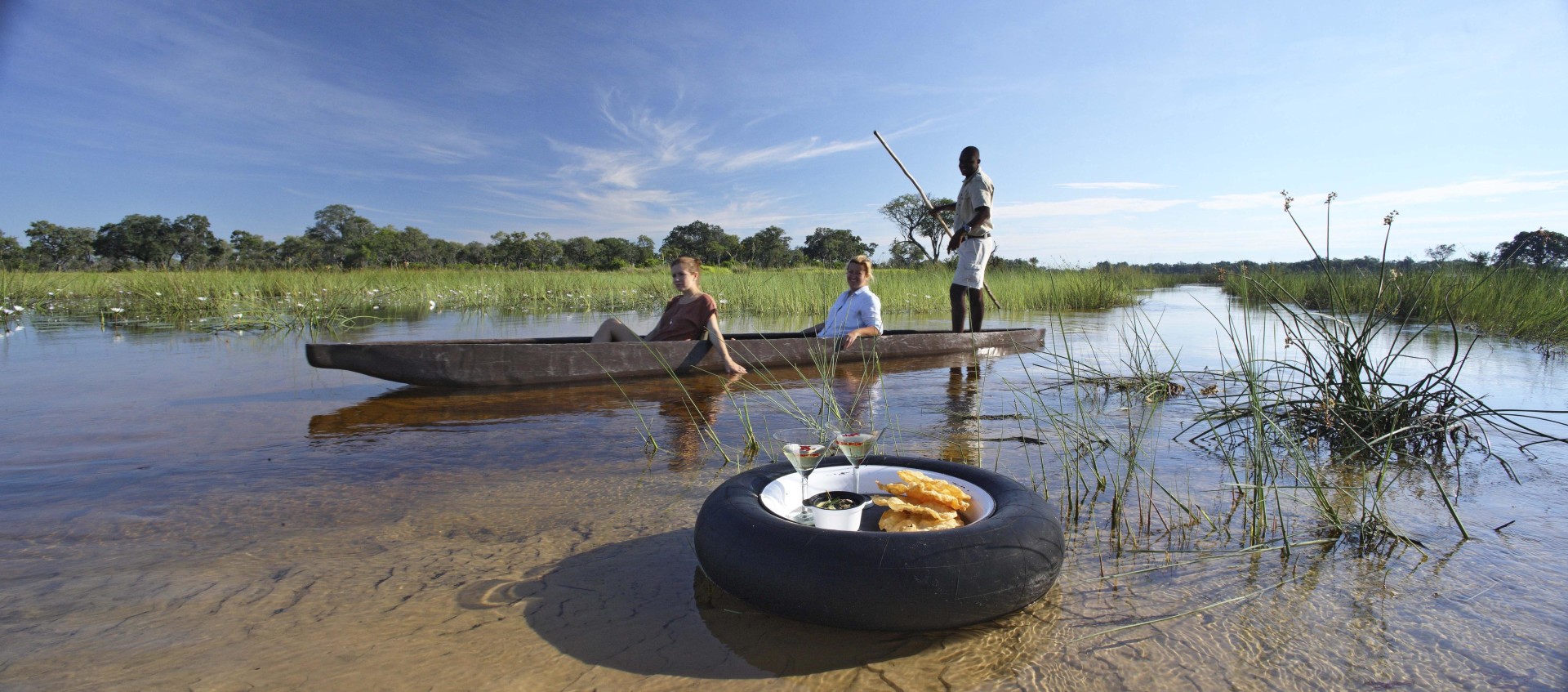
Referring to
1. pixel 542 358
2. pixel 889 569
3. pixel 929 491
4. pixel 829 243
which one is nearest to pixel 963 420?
pixel 929 491

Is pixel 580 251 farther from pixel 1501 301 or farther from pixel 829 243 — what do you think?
pixel 1501 301

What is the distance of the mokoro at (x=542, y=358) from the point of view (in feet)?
16.4

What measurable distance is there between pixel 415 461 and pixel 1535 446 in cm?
565

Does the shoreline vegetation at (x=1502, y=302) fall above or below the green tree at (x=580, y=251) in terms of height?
below

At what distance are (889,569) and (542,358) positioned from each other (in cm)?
440

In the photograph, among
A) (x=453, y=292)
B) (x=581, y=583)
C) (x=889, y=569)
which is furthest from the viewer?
(x=453, y=292)

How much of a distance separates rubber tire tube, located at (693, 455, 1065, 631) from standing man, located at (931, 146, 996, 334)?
591cm

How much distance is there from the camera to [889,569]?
171 cm

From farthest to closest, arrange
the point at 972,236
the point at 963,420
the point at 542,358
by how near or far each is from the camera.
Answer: the point at 972,236 < the point at 542,358 < the point at 963,420

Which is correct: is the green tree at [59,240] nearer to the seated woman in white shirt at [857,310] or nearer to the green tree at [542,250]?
the green tree at [542,250]

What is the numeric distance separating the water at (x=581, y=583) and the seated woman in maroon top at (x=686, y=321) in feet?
6.36

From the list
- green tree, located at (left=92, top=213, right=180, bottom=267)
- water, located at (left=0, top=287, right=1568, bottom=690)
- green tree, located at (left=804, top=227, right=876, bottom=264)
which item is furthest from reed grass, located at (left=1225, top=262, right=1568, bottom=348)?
green tree, located at (left=92, top=213, right=180, bottom=267)

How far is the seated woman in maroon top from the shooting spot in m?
5.84

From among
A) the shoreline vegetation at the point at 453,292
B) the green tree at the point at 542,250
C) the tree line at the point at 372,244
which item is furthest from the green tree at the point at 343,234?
the shoreline vegetation at the point at 453,292
